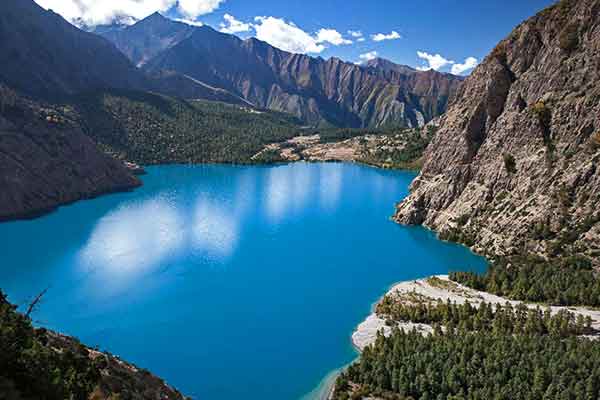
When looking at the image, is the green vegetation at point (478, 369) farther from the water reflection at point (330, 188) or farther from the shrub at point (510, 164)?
the water reflection at point (330, 188)

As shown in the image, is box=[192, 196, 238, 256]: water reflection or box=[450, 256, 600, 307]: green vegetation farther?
box=[192, 196, 238, 256]: water reflection

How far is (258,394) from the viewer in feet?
157

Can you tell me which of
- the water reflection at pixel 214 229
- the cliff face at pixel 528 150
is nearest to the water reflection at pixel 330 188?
the cliff face at pixel 528 150

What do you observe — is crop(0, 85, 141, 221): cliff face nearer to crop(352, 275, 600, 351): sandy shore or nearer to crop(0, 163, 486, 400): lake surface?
crop(0, 163, 486, 400): lake surface

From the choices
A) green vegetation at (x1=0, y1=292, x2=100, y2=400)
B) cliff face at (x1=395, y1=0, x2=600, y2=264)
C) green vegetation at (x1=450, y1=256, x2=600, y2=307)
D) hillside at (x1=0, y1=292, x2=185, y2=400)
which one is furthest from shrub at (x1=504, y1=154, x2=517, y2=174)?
green vegetation at (x1=0, y1=292, x2=100, y2=400)

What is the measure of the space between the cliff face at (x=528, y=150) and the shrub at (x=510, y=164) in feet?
0.49

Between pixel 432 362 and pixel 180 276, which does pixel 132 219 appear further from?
pixel 432 362

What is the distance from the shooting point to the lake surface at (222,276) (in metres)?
53.9

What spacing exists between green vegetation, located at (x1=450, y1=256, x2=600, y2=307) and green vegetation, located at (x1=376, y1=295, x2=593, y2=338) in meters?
6.93

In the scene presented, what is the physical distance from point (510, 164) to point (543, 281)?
3458 centimetres

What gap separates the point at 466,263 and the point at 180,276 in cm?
5221

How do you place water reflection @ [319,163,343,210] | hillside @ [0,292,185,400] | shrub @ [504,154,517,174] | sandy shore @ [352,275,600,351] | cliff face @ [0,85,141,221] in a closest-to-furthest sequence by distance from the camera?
1. hillside @ [0,292,185,400]
2. sandy shore @ [352,275,600,351]
3. shrub @ [504,154,517,174]
4. cliff face @ [0,85,141,221]
5. water reflection @ [319,163,343,210]

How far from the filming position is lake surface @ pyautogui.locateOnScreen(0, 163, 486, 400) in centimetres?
5391

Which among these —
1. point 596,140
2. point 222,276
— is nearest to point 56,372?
point 222,276
